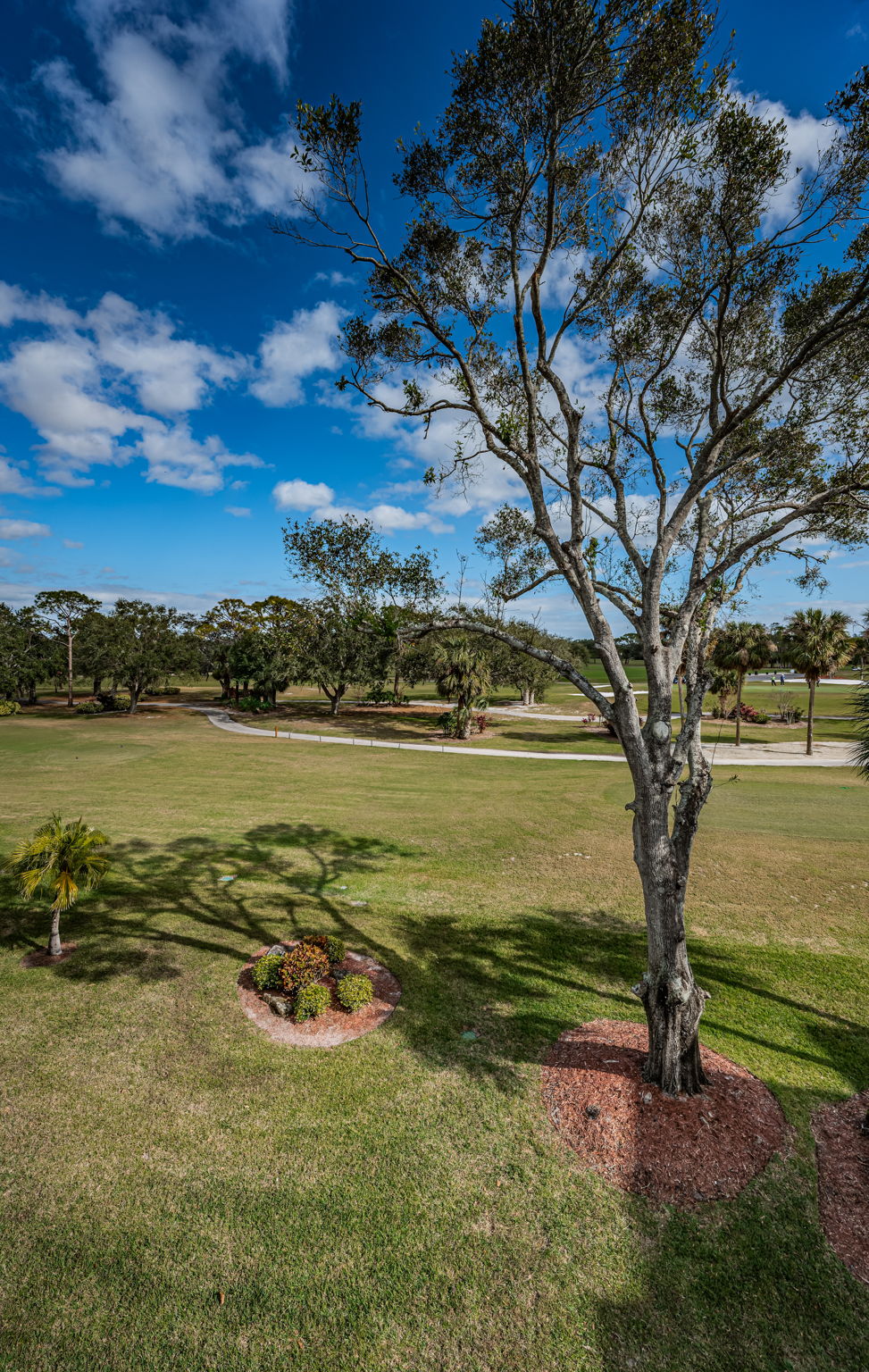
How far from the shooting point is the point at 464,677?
36.8 metres

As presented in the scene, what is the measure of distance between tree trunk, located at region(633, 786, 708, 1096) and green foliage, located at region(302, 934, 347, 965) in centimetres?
493

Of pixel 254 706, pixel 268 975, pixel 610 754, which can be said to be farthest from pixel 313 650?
pixel 268 975

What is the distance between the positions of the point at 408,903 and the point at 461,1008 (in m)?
3.71

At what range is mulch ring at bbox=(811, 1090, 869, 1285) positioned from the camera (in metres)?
4.90

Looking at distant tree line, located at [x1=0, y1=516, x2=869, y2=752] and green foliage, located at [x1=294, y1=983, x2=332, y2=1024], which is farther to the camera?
distant tree line, located at [x1=0, y1=516, x2=869, y2=752]

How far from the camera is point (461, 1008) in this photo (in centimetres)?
831

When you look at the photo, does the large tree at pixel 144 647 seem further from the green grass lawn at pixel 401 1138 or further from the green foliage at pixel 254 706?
the green grass lawn at pixel 401 1138

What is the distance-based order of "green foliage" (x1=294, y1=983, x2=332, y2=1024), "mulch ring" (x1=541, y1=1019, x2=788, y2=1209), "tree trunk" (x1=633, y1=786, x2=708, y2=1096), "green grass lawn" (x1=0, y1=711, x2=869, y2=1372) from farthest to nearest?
"green foliage" (x1=294, y1=983, x2=332, y2=1024)
"tree trunk" (x1=633, y1=786, x2=708, y2=1096)
"mulch ring" (x1=541, y1=1019, x2=788, y2=1209)
"green grass lawn" (x1=0, y1=711, x2=869, y2=1372)

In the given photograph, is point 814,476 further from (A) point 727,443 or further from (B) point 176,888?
(B) point 176,888

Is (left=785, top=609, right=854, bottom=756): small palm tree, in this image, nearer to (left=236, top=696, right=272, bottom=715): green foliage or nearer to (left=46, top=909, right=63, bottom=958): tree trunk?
(left=46, top=909, right=63, bottom=958): tree trunk

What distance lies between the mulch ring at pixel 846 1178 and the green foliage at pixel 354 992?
568 cm

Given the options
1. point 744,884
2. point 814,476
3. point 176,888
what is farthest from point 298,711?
point 814,476

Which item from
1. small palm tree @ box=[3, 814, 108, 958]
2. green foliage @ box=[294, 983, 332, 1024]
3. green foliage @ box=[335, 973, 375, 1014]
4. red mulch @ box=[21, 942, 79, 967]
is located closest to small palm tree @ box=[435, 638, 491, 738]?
small palm tree @ box=[3, 814, 108, 958]

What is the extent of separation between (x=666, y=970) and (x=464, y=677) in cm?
3076
